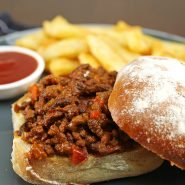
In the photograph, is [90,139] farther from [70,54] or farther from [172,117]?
[70,54]

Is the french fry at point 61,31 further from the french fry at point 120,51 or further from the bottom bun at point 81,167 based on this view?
the bottom bun at point 81,167

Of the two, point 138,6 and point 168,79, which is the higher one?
point 168,79

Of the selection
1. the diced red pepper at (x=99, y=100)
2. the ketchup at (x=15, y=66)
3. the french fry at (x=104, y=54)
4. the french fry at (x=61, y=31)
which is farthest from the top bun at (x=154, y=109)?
the french fry at (x=61, y=31)

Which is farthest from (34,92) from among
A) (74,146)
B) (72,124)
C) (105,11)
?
(105,11)

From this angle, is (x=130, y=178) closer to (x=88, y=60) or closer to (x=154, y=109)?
(x=154, y=109)

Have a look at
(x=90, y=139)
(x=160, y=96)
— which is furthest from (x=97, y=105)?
(x=160, y=96)

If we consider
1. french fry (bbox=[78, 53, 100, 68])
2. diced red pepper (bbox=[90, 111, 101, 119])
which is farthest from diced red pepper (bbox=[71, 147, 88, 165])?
french fry (bbox=[78, 53, 100, 68])
